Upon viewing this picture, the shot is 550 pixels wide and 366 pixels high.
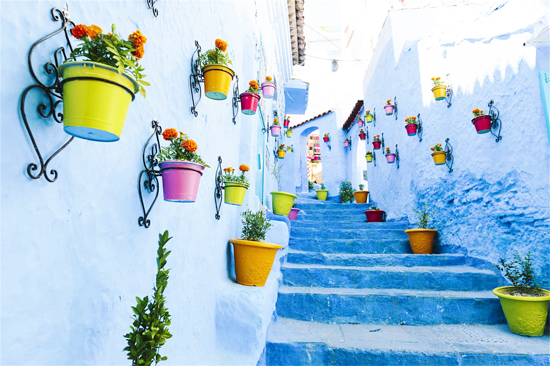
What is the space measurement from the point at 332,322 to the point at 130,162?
2648mm

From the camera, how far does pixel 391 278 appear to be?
3660 mm

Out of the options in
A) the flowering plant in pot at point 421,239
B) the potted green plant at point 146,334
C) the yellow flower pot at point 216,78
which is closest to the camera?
the potted green plant at point 146,334

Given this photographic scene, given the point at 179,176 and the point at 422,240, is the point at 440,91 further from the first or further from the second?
the point at 179,176

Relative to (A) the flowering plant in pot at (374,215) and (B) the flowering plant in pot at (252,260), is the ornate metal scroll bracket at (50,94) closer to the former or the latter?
(B) the flowering plant in pot at (252,260)

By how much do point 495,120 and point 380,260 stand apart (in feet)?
7.06

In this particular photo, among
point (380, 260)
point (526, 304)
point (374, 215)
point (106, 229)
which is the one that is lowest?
point (526, 304)

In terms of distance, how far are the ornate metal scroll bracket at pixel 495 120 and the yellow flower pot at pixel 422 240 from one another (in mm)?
1561

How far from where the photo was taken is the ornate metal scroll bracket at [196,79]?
208 centimetres

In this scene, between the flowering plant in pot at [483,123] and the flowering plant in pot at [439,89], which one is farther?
the flowering plant in pot at [439,89]

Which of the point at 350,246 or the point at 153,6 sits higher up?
the point at 153,6

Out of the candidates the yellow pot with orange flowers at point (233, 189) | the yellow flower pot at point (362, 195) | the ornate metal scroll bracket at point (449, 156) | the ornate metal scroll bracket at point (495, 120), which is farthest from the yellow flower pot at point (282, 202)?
the yellow flower pot at point (362, 195)

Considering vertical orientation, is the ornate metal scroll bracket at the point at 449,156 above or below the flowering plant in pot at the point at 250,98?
below

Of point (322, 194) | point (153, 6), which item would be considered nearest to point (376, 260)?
point (153, 6)

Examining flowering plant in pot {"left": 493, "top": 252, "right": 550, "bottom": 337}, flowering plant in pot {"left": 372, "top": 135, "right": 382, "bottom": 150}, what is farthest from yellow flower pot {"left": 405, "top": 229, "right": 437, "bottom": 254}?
flowering plant in pot {"left": 372, "top": 135, "right": 382, "bottom": 150}
